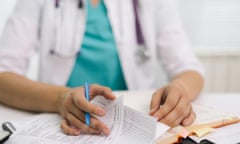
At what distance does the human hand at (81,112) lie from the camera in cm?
68

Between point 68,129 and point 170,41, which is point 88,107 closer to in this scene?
point 68,129

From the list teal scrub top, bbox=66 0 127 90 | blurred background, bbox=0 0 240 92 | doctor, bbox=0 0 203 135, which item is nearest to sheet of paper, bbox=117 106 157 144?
doctor, bbox=0 0 203 135

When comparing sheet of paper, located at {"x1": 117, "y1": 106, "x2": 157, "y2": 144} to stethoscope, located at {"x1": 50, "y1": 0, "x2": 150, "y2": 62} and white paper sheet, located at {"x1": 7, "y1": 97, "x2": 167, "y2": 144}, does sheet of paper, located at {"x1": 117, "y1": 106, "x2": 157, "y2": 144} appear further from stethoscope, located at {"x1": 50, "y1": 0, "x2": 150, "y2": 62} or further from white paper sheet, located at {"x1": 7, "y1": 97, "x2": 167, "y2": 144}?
stethoscope, located at {"x1": 50, "y1": 0, "x2": 150, "y2": 62}

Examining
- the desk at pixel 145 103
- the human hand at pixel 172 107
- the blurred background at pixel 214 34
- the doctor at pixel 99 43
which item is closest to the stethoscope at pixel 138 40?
the doctor at pixel 99 43

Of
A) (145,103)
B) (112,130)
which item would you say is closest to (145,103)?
(145,103)

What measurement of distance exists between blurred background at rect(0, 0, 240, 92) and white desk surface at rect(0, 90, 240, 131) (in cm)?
78

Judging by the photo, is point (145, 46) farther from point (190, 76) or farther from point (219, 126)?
point (219, 126)

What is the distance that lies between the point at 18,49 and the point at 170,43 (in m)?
0.50

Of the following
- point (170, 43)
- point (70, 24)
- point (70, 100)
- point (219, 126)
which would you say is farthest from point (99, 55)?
point (219, 126)

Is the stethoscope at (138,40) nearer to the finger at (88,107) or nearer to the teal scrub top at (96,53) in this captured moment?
the teal scrub top at (96,53)

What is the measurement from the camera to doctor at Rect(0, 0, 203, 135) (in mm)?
1069

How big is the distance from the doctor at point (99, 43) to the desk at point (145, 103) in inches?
Answer: 1.9

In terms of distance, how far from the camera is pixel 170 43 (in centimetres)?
116

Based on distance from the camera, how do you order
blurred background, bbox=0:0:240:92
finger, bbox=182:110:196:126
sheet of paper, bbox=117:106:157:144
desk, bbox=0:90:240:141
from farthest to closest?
blurred background, bbox=0:0:240:92 < desk, bbox=0:90:240:141 < finger, bbox=182:110:196:126 < sheet of paper, bbox=117:106:157:144
